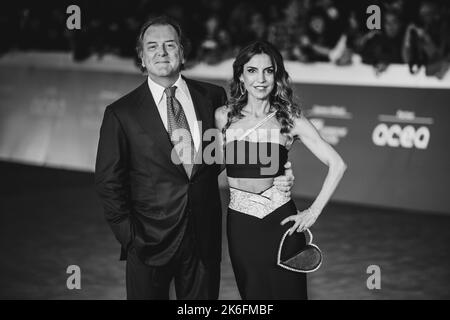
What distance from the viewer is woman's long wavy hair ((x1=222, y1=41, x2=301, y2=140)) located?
9.58 ft

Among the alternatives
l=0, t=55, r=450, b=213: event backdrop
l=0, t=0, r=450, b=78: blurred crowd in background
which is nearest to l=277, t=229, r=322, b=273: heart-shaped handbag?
l=0, t=55, r=450, b=213: event backdrop

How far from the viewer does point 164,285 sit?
2.95 m

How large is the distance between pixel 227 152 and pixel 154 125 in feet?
1.03

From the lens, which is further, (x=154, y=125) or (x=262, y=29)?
(x=262, y=29)

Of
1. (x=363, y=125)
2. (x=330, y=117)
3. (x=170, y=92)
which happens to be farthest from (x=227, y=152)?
(x=330, y=117)

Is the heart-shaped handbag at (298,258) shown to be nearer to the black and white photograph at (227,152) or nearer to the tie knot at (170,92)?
the black and white photograph at (227,152)

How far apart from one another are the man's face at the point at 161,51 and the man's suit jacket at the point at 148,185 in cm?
11

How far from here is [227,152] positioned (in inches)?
117

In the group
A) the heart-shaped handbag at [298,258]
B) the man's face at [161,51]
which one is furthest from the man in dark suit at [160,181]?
the heart-shaped handbag at [298,258]

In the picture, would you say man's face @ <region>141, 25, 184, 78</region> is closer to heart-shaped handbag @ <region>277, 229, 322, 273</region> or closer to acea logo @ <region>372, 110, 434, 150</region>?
heart-shaped handbag @ <region>277, 229, 322, 273</region>

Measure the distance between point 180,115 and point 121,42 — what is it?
22.4ft

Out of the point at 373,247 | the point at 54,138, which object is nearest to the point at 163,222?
the point at 373,247

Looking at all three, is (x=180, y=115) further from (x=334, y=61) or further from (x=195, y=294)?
(x=334, y=61)

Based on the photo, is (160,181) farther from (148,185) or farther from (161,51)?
(161,51)
